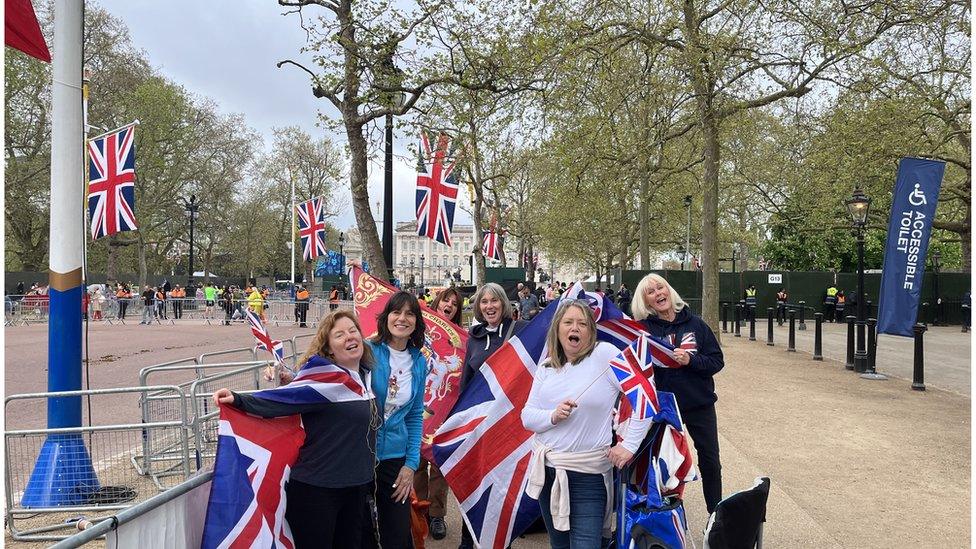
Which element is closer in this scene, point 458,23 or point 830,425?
point 830,425

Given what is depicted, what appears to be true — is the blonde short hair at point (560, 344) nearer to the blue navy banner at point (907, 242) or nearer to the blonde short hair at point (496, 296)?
the blonde short hair at point (496, 296)

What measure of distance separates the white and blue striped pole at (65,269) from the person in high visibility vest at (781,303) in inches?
1037

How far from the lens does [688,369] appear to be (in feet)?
15.1

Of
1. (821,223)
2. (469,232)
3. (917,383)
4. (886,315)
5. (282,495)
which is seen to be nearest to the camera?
(282,495)

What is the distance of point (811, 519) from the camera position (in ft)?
17.8

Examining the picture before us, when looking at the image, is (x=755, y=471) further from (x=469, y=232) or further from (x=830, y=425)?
(x=469, y=232)

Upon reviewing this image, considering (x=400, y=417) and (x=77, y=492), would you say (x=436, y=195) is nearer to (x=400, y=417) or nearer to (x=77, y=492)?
(x=77, y=492)

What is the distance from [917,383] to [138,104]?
1646 inches

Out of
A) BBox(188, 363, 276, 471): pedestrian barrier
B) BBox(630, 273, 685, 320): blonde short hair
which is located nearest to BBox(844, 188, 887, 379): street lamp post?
BBox(630, 273, 685, 320): blonde short hair

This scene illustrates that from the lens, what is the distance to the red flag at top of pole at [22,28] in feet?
18.1

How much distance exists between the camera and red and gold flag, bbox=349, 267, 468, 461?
5609 mm

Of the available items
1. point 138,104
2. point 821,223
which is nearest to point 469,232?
point 138,104

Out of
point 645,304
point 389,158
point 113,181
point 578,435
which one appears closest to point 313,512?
point 578,435

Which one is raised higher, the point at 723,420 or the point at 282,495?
the point at 282,495
